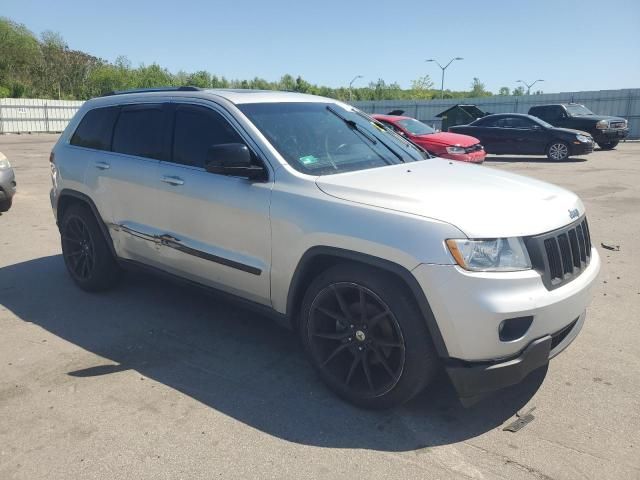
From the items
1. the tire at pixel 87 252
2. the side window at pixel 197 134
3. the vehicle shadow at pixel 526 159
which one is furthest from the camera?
the vehicle shadow at pixel 526 159

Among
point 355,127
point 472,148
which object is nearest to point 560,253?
point 355,127

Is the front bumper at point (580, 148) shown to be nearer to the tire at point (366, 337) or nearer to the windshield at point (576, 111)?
the windshield at point (576, 111)

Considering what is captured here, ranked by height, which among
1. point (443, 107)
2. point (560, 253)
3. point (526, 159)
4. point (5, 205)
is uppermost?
point (443, 107)

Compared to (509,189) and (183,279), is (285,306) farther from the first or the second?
(509,189)

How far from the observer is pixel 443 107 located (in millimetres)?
37938

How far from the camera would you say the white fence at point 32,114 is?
32.3 meters

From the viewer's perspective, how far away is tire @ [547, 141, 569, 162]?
17.3 metres

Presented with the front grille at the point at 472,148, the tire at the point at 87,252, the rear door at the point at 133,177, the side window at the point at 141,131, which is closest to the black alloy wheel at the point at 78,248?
the tire at the point at 87,252

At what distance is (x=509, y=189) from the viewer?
11.1 ft

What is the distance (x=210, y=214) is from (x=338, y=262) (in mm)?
1096

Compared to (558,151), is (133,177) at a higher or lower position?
higher

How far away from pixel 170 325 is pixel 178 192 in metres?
1.15

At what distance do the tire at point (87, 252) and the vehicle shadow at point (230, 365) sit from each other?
15 centimetres

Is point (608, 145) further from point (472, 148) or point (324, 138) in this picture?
point (324, 138)
